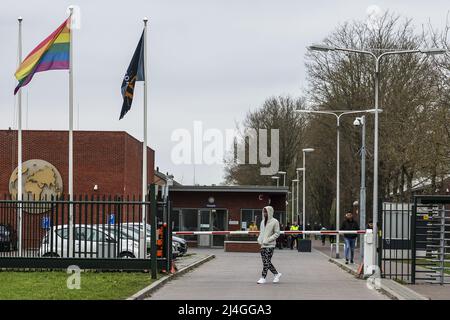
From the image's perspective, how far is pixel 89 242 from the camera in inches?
1009

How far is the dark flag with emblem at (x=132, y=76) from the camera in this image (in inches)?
1296

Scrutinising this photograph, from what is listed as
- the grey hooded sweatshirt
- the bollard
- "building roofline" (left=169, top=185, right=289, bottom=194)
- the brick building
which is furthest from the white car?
"building roofline" (left=169, top=185, right=289, bottom=194)

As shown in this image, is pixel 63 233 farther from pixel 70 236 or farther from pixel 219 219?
pixel 219 219

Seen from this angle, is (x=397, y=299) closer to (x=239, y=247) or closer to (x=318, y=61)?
(x=239, y=247)

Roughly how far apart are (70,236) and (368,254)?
839 centimetres

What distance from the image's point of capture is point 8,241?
25.4 m

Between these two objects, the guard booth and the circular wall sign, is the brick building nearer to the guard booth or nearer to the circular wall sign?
the circular wall sign

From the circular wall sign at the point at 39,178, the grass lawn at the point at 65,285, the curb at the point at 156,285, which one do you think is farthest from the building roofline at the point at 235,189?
the grass lawn at the point at 65,285

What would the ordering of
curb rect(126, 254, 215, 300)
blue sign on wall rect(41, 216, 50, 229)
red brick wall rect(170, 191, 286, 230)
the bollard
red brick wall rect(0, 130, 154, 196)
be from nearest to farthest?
curb rect(126, 254, 215, 300) → blue sign on wall rect(41, 216, 50, 229) → the bollard → red brick wall rect(0, 130, 154, 196) → red brick wall rect(170, 191, 286, 230)

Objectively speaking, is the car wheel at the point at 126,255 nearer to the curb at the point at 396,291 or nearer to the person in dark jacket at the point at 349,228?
the curb at the point at 396,291

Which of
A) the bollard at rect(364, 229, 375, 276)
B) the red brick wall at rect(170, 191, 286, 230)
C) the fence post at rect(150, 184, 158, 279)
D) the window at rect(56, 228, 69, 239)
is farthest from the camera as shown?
the red brick wall at rect(170, 191, 286, 230)

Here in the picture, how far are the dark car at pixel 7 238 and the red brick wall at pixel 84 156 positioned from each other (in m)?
28.5

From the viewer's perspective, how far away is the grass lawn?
720 inches

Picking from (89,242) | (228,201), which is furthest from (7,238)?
(228,201)
